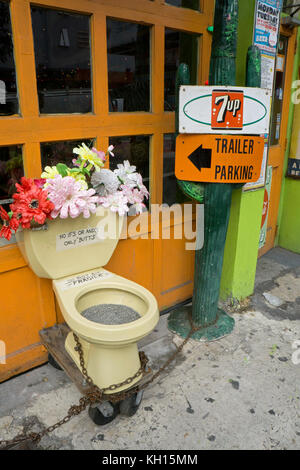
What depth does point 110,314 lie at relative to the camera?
198 centimetres

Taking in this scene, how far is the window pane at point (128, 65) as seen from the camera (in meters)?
2.23

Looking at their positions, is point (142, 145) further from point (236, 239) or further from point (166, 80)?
point (236, 239)

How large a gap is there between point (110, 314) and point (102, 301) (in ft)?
0.40

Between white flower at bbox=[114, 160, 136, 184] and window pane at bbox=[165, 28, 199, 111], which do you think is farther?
window pane at bbox=[165, 28, 199, 111]

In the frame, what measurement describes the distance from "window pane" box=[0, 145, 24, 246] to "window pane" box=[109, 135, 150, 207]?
0.60 m

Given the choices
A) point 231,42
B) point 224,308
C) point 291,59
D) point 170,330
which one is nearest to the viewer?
point 231,42

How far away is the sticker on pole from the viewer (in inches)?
84.9

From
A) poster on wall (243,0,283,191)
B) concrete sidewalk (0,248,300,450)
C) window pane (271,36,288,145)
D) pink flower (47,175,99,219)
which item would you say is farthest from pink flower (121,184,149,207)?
window pane (271,36,288,145)

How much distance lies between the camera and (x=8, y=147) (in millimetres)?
1937

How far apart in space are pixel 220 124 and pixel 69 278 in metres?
1.26

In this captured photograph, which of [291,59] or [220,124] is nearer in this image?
[220,124]

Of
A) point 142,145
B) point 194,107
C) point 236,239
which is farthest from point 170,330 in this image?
point 194,107

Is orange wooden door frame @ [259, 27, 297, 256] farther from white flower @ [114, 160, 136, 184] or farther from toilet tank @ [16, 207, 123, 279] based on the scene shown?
toilet tank @ [16, 207, 123, 279]

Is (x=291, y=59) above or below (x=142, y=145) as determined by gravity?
above
